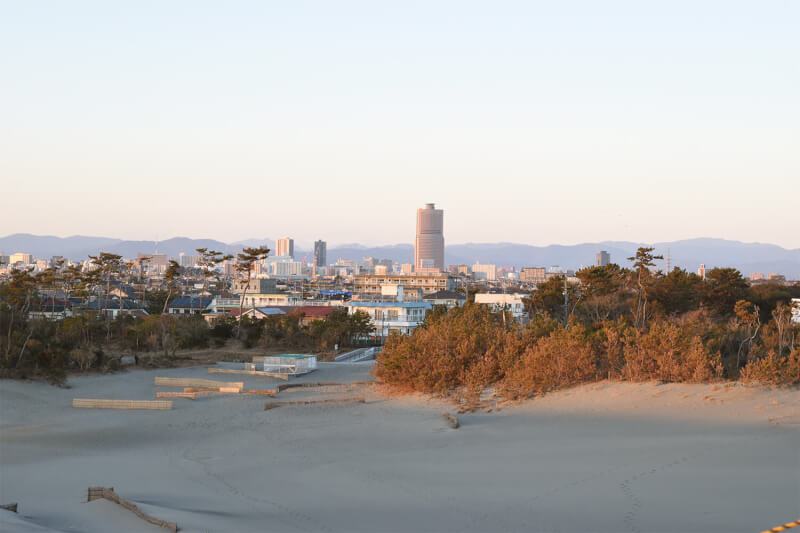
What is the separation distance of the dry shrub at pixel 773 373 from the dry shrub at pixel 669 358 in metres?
0.69

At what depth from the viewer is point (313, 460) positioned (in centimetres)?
1292

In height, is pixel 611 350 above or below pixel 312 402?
above

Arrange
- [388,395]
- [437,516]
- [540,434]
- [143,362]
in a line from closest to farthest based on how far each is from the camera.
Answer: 1. [437,516]
2. [540,434]
3. [388,395]
4. [143,362]

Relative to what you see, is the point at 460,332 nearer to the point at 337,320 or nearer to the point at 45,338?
the point at 45,338

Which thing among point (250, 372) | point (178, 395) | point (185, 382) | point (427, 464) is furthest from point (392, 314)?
point (427, 464)

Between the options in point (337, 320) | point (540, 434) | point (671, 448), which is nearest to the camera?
point (671, 448)

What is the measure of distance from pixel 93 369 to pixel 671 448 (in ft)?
70.0

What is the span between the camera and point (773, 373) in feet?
53.1

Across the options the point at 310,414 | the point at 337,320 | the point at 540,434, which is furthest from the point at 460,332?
the point at 337,320

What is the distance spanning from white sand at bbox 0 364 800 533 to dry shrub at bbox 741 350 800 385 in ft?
2.22

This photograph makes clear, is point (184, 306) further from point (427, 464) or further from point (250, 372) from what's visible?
point (427, 464)

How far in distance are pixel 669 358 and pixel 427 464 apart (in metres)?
8.17

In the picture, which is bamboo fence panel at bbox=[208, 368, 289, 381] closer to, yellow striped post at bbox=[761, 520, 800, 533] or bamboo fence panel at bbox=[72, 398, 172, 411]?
bamboo fence panel at bbox=[72, 398, 172, 411]

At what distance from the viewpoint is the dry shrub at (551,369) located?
59.5ft
